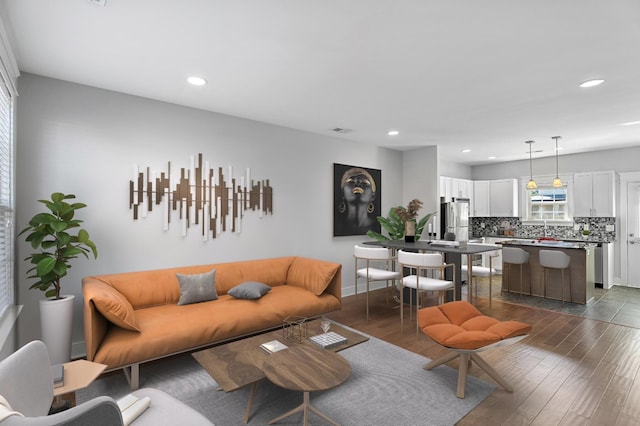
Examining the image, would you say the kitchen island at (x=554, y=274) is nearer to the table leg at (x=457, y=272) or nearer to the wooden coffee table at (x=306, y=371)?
the table leg at (x=457, y=272)

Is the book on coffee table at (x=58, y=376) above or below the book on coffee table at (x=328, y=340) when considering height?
above

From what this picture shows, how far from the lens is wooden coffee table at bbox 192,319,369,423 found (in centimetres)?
210

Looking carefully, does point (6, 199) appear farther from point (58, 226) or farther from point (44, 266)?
point (44, 266)

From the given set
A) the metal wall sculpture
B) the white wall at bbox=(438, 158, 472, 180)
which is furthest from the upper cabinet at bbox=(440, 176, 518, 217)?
the metal wall sculpture

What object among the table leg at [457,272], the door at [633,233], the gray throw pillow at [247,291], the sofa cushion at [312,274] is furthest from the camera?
the door at [633,233]

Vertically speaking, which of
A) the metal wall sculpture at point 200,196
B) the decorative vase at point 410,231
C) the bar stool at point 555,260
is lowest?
the bar stool at point 555,260

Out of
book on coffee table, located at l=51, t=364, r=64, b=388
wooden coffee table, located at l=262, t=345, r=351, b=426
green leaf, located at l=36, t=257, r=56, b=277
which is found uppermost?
green leaf, located at l=36, t=257, r=56, b=277

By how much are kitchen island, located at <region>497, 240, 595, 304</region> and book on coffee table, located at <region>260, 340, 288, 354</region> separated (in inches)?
192

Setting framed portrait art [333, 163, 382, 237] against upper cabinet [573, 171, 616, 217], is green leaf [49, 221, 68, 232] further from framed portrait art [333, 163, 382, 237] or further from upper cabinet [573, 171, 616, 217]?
upper cabinet [573, 171, 616, 217]

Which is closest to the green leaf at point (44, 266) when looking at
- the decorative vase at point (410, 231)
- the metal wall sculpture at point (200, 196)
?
the metal wall sculpture at point (200, 196)

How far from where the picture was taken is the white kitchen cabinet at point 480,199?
789cm

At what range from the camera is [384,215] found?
621 cm

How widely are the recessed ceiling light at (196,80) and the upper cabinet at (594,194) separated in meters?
7.20

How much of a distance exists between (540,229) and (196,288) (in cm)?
737
